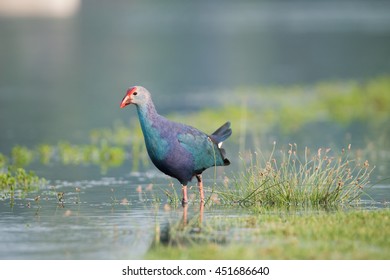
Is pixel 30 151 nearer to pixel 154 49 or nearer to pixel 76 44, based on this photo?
pixel 154 49

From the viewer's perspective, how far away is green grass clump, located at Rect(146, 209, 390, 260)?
34.4ft

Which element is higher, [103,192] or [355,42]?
[355,42]

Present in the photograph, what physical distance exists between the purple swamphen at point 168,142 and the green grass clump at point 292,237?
30.4 inches

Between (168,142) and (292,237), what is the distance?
7.29ft

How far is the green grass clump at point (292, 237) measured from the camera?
1049cm

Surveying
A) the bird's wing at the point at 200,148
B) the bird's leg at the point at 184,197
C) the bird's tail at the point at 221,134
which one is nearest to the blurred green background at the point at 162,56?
Result: the bird's tail at the point at 221,134

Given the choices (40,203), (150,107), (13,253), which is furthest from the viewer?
(40,203)

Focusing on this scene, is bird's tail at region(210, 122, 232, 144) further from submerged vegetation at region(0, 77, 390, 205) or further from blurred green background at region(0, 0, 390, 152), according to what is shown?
blurred green background at region(0, 0, 390, 152)

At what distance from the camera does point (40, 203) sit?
553 inches

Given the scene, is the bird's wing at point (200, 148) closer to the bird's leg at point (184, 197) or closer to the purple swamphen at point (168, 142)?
the purple swamphen at point (168, 142)

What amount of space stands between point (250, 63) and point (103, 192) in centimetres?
3232

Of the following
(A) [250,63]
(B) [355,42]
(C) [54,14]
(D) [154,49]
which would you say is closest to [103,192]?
(A) [250,63]

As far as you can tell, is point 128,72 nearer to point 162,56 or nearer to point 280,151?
point 162,56

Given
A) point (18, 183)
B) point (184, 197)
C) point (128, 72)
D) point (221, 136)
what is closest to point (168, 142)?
point (184, 197)
